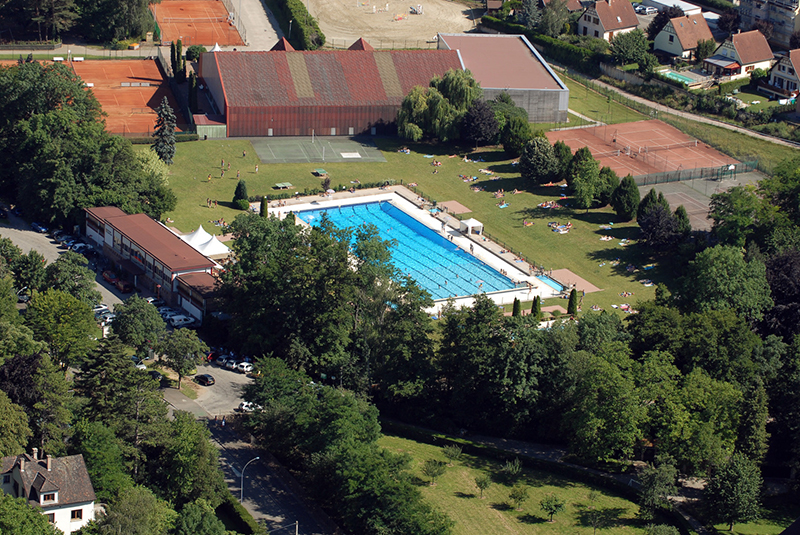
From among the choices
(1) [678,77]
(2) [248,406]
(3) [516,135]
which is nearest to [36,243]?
(2) [248,406]

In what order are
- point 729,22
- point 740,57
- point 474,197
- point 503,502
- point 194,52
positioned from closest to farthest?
1. point 503,502
2. point 474,197
3. point 740,57
4. point 194,52
5. point 729,22

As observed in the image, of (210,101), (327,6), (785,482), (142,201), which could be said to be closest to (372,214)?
(142,201)

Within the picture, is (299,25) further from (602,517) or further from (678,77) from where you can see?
(602,517)

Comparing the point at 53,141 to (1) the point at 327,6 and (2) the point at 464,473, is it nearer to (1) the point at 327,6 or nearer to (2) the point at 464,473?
(2) the point at 464,473

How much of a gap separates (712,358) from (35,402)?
41703 mm

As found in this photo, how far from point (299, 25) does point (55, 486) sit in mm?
92430

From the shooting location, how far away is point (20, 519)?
183ft

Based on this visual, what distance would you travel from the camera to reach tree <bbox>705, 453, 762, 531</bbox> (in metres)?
63.4

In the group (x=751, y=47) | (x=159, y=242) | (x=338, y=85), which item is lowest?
(x=159, y=242)

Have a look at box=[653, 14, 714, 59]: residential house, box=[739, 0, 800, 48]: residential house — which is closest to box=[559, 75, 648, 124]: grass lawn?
box=[653, 14, 714, 59]: residential house

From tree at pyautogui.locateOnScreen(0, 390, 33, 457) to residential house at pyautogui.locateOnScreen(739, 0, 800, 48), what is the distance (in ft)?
372

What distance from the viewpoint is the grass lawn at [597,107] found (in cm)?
12656

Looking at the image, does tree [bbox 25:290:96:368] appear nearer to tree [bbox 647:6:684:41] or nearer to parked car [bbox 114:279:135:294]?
parked car [bbox 114:279:135:294]

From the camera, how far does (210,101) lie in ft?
401
